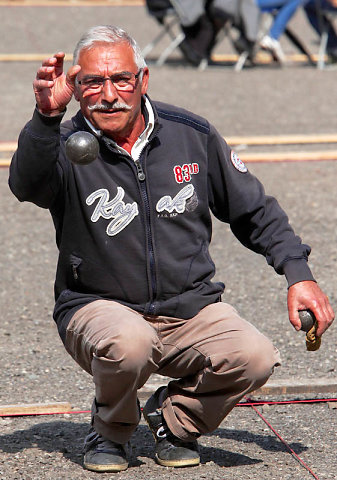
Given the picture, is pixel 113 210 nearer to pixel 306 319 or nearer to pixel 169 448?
pixel 306 319

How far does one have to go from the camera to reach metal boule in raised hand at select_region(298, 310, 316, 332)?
3.31 metres

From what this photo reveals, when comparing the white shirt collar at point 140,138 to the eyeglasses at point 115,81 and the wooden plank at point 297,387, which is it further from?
the wooden plank at point 297,387

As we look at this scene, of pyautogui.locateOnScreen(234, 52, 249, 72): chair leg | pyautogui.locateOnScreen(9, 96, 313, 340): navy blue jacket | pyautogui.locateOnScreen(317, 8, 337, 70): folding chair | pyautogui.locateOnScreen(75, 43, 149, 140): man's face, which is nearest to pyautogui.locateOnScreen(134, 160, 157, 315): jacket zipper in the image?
pyautogui.locateOnScreen(9, 96, 313, 340): navy blue jacket

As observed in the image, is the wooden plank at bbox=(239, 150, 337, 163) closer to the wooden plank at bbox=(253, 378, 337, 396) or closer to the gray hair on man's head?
the wooden plank at bbox=(253, 378, 337, 396)

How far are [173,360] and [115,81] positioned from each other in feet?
3.24

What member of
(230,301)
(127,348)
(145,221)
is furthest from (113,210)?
(230,301)

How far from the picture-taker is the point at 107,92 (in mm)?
3363

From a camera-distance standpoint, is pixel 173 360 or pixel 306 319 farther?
pixel 173 360

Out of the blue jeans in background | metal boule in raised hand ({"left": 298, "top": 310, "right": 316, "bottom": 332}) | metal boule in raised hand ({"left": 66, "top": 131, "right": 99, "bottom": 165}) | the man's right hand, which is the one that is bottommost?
the blue jeans in background

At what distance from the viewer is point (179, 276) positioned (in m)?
A: 3.43

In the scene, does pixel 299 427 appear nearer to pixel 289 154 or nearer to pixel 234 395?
pixel 234 395

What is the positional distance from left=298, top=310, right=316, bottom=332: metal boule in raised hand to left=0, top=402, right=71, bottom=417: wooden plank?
44.5 inches

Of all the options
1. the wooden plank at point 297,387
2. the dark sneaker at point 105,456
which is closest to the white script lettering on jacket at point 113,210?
the dark sneaker at point 105,456

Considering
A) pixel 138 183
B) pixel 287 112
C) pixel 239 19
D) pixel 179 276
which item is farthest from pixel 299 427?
pixel 239 19
